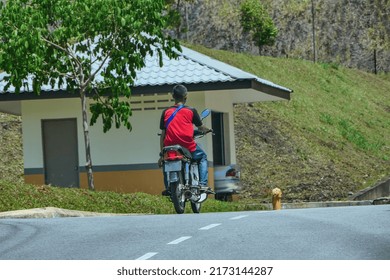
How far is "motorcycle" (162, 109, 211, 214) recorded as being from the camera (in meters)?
17.8

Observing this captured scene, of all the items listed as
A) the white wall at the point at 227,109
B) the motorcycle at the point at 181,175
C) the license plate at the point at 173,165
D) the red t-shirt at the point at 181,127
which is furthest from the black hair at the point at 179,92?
the white wall at the point at 227,109

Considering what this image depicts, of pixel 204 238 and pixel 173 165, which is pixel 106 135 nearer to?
pixel 173 165

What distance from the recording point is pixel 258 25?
76188mm

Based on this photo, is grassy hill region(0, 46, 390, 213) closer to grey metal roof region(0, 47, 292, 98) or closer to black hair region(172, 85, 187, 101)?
grey metal roof region(0, 47, 292, 98)

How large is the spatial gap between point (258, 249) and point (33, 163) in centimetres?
2090

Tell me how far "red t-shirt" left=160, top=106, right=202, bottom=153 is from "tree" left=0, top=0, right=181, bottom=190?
8160 mm

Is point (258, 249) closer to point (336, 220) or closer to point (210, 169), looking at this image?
point (336, 220)

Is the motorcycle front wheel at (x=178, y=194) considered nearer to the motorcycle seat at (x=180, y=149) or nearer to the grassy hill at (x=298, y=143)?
the motorcycle seat at (x=180, y=149)

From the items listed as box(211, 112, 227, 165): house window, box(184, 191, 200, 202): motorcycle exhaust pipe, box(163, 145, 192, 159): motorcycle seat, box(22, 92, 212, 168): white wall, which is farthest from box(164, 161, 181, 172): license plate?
box(211, 112, 227, 165): house window

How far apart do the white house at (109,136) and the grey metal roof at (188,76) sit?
3 cm

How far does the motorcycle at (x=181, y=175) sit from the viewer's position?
1778 cm

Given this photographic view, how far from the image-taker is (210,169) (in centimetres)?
3081

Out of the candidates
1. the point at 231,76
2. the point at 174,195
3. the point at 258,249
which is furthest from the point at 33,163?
the point at 258,249
